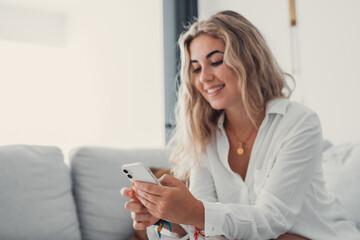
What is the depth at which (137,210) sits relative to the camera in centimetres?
106

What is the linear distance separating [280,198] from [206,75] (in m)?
0.53

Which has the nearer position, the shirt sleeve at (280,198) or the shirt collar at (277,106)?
the shirt sleeve at (280,198)

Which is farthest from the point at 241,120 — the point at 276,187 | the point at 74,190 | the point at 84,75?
the point at 84,75

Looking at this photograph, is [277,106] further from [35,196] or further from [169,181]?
[35,196]

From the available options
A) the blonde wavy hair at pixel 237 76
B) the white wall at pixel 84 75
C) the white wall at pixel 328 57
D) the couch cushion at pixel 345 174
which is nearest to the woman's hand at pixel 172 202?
the blonde wavy hair at pixel 237 76

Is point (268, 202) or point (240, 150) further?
point (240, 150)

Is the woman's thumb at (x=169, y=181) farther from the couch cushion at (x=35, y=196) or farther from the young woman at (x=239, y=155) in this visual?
the couch cushion at (x=35, y=196)

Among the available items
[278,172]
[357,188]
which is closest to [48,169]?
[278,172]

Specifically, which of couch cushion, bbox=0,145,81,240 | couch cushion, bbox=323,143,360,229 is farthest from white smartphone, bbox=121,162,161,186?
couch cushion, bbox=323,143,360,229

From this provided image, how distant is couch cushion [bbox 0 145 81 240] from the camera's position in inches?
56.4

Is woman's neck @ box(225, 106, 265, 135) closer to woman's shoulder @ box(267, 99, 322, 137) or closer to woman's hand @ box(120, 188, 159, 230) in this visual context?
woman's shoulder @ box(267, 99, 322, 137)

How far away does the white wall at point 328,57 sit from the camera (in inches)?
78.2

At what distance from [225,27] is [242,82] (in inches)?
8.7

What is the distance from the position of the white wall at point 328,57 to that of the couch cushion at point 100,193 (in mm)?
1081
